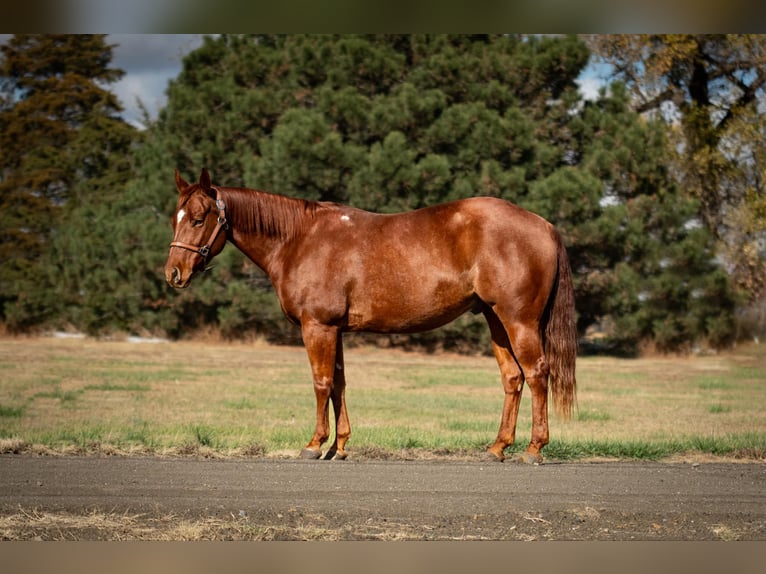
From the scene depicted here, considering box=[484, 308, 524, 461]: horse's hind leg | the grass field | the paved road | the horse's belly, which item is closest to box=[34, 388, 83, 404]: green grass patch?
the grass field

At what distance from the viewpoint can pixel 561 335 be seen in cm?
793

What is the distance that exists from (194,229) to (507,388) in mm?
2914

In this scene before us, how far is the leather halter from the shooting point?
7773mm

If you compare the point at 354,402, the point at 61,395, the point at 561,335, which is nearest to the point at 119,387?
the point at 61,395

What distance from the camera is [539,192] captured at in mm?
21500

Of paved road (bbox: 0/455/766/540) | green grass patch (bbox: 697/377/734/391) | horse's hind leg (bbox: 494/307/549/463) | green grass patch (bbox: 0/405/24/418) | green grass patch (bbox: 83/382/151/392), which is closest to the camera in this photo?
paved road (bbox: 0/455/766/540)

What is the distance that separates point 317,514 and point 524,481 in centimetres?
182

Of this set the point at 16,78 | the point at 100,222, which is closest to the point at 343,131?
the point at 100,222

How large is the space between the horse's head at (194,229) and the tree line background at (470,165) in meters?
13.9

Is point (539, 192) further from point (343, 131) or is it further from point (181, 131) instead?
point (181, 131)

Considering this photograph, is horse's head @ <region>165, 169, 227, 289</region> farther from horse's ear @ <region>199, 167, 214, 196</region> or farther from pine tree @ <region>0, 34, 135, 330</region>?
pine tree @ <region>0, 34, 135, 330</region>

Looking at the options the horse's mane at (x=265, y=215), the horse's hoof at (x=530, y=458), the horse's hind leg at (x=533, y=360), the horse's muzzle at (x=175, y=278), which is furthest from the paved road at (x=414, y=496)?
the horse's mane at (x=265, y=215)

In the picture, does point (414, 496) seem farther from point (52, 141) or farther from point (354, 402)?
point (52, 141)

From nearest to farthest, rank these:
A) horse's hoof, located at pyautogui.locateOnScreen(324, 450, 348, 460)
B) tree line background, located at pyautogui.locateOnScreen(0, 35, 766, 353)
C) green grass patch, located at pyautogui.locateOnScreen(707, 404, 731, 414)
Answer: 1. horse's hoof, located at pyautogui.locateOnScreen(324, 450, 348, 460)
2. green grass patch, located at pyautogui.locateOnScreen(707, 404, 731, 414)
3. tree line background, located at pyautogui.locateOnScreen(0, 35, 766, 353)
